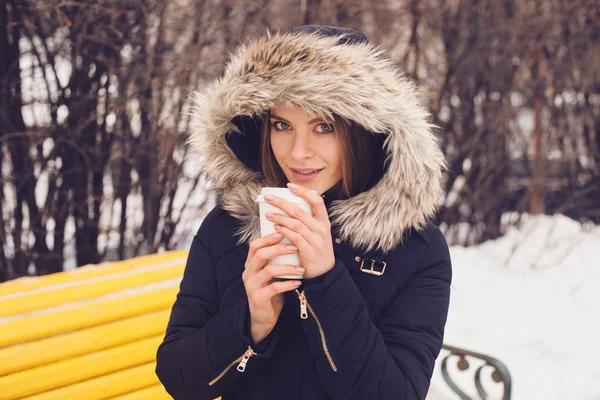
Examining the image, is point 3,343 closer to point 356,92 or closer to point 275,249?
point 275,249

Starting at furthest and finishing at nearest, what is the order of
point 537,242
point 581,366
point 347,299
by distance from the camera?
point 537,242 < point 581,366 < point 347,299

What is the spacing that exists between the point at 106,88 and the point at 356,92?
2337mm

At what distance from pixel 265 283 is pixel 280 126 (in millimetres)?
499

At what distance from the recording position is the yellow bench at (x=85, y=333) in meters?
1.94

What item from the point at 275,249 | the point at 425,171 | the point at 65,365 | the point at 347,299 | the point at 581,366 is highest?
the point at 425,171

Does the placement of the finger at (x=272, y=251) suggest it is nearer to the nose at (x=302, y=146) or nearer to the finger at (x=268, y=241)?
the finger at (x=268, y=241)

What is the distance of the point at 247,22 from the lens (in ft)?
13.2

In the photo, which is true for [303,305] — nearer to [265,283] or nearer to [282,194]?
[265,283]

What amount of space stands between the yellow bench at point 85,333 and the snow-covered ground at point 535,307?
6.16 ft

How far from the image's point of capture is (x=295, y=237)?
1200mm

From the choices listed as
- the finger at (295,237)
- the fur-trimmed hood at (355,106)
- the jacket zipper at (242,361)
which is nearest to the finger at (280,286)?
the finger at (295,237)

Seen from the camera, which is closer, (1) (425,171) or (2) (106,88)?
(1) (425,171)

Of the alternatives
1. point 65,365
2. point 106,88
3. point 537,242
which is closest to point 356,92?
point 65,365

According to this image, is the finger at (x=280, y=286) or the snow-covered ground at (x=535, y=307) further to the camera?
the snow-covered ground at (x=535, y=307)
